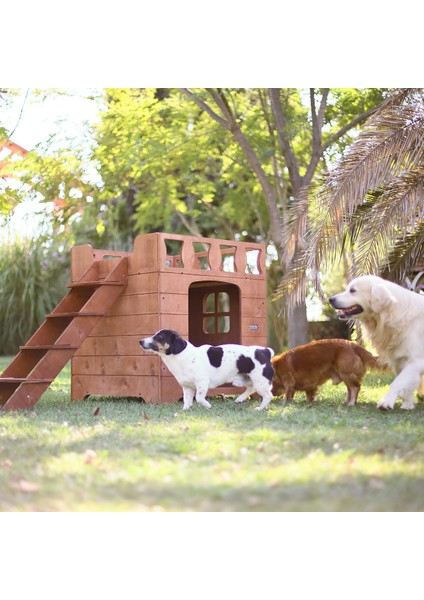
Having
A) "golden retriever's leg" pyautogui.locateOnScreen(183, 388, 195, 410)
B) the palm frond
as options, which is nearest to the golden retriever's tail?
the palm frond

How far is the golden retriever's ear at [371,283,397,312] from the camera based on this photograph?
6.66m

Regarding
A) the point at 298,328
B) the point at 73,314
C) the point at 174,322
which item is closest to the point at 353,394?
the point at 174,322

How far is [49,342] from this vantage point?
25.8ft

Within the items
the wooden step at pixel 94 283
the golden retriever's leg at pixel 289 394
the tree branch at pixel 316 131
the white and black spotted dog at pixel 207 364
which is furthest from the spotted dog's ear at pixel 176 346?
the tree branch at pixel 316 131

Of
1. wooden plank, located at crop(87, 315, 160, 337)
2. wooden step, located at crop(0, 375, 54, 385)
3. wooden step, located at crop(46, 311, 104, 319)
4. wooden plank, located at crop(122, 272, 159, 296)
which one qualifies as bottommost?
wooden step, located at crop(0, 375, 54, 385)

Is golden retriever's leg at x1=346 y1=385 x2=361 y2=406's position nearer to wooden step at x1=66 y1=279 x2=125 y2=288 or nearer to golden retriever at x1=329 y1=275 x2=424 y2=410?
golden retriever at x1=329 y1=275 x2=424 y2=410

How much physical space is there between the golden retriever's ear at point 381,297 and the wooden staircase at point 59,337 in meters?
2.61

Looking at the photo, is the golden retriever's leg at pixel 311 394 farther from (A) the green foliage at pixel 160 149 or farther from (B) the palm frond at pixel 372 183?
(A) the green foliage at pixel 160 149

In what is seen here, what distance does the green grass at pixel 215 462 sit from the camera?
3.47m
